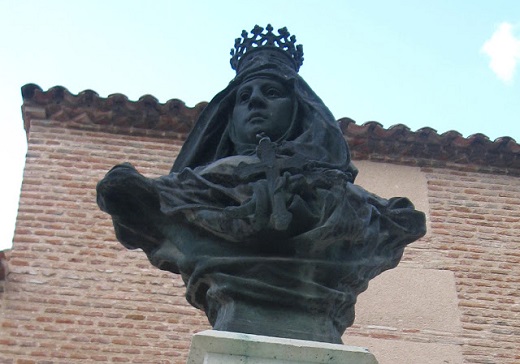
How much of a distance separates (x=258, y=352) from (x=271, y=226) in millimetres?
473

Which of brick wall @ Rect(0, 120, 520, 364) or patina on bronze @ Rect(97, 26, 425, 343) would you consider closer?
patina on bronze @ Rect(97, 26, 425, 343)

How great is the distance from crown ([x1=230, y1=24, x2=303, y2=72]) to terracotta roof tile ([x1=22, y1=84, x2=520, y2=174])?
4.94 metres

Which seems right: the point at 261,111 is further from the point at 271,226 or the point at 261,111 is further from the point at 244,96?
the point at 271,226

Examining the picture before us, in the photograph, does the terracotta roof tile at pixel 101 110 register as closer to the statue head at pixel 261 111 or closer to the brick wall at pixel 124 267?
the brick wall at pixel 124 267

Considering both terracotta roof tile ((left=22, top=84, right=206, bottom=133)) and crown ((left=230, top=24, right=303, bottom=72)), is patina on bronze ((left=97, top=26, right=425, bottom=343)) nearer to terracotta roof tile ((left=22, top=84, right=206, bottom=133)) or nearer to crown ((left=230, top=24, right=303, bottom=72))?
crown ((left=230, top=24, right=303, bottom=72))

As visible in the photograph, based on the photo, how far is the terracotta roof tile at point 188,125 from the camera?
29.5 ft

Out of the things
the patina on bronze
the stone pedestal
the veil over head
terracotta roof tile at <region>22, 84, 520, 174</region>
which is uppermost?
terracotta roof tile at <region>22, 84, 520, 174</region>

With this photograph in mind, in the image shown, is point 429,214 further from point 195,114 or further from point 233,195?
point 233,195

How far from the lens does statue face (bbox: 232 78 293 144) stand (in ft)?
11.7

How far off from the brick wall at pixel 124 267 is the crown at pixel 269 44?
406 centimetres

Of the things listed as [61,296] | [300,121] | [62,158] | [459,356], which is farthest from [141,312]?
[300,121]

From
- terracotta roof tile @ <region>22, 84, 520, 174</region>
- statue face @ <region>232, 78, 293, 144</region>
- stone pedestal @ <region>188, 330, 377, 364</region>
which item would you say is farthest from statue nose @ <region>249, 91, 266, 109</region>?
terracotta roof tile @ <region>22, 84, 520, 174</region>

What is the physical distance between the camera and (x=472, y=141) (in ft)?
30.3

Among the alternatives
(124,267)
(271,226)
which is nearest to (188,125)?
(124,267)
